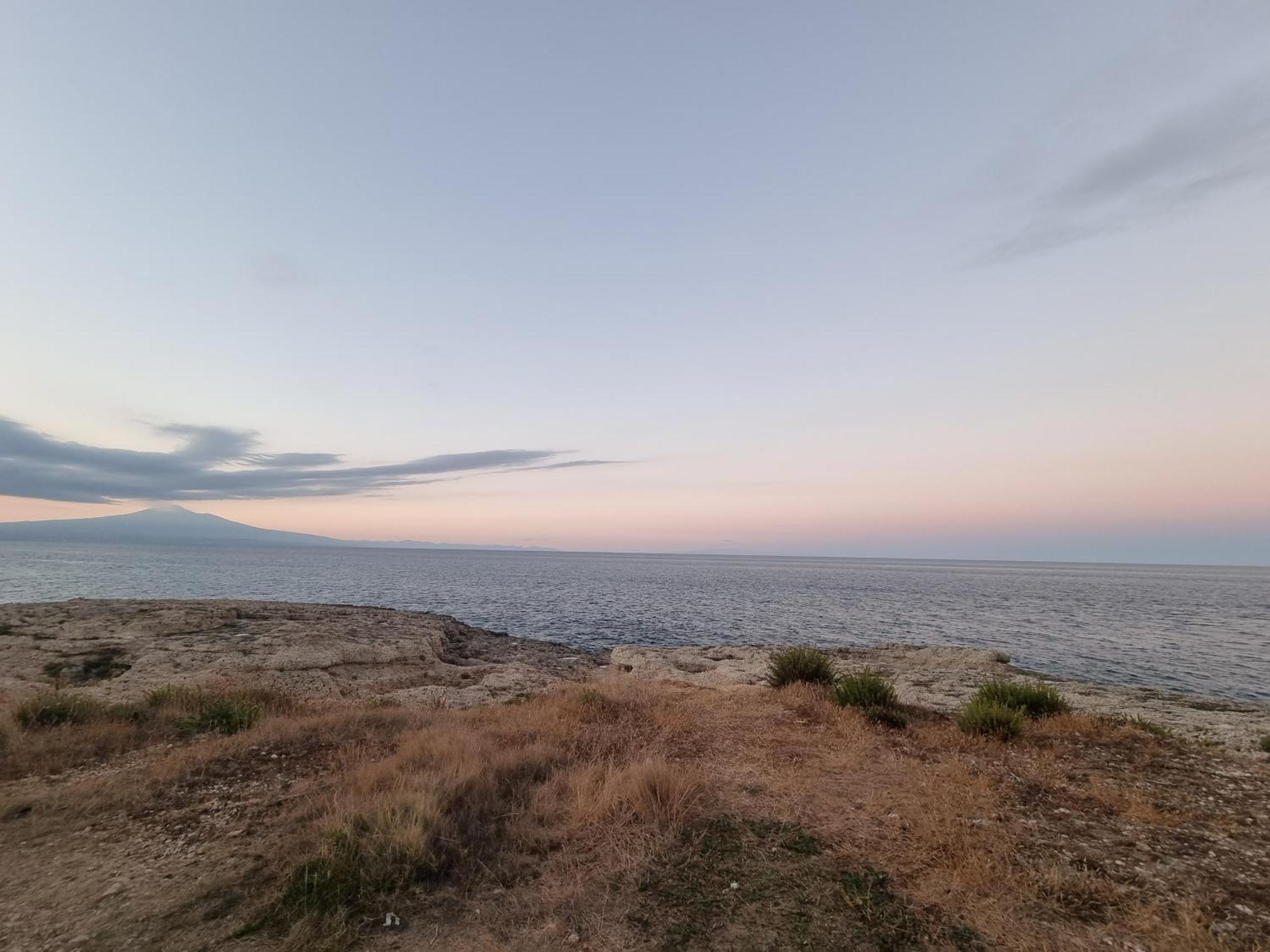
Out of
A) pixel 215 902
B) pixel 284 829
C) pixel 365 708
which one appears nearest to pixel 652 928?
pixel 215 902

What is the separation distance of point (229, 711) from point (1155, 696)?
28072mm

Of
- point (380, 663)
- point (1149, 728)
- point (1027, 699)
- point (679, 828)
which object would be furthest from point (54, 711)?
point (1149, 728)

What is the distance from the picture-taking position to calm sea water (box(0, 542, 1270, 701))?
1251 inches

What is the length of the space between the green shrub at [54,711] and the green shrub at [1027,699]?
1894 centimetres

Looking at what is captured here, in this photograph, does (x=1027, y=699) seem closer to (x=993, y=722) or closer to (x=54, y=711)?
(x=993, y=722)

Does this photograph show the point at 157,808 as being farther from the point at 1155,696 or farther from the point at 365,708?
the point at 1155,696

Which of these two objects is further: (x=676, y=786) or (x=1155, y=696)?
(x=1155, y=696)

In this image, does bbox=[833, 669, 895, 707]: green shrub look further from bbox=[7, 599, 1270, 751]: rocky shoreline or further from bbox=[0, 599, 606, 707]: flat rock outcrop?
bbox=[0, 599, 606, 707]: flat rock outcrop

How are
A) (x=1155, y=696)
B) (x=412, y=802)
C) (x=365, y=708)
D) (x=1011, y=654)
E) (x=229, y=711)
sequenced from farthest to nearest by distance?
(x=1011, y=654), (x=1155, y=696), (x=365, y=708), (x=229, y=711), (x=412, y=802)

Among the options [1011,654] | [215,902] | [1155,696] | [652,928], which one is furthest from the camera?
[1011,654]

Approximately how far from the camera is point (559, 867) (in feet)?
19.6

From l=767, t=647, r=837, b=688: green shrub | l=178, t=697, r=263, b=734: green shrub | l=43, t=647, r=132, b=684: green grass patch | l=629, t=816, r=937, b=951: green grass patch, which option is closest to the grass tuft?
l=629, t=816, r=937, b=951: green grass patch

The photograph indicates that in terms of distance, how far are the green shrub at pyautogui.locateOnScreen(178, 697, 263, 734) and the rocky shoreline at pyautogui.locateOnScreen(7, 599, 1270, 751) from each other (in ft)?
13.5

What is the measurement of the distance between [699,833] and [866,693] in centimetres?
757
